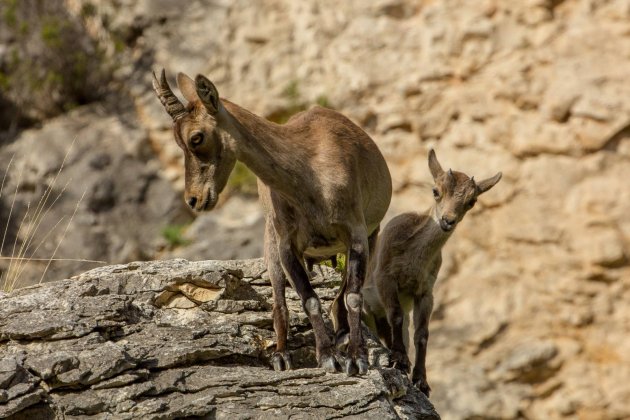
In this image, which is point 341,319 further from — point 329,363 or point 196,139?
point 196,139

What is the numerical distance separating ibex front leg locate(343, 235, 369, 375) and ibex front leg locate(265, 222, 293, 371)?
0.49 metres

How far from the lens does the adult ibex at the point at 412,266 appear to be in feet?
32.5

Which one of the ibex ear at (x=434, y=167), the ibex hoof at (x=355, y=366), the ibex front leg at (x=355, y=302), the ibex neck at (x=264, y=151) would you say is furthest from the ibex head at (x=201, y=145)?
the ibex ear at (x=434, y=167)

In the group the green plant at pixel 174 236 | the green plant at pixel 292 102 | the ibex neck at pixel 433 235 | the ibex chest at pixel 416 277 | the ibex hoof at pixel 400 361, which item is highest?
the green plant at pixel 292 102

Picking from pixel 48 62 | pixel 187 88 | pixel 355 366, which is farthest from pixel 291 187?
pixel 48 62

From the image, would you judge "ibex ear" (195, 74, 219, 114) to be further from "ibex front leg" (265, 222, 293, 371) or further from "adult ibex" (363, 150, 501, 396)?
"adult ibex" (363, 150, 501, 396)

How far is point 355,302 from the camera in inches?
327

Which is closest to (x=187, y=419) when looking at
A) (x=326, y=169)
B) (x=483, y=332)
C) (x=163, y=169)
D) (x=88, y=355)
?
(x=88, y=355)

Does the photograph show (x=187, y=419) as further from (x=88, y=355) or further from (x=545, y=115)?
(x=545, y=115)

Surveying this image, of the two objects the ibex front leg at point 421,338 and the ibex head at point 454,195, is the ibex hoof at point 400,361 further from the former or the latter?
the ibex head at point 454,195

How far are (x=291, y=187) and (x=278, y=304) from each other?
906 millimetres

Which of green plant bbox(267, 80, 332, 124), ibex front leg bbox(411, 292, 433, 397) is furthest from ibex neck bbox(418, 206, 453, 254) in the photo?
green plant bbox(267, 80, 332, 124)

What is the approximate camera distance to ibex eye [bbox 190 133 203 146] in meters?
7.90

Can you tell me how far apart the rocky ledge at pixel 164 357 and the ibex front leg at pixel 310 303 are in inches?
12.5
